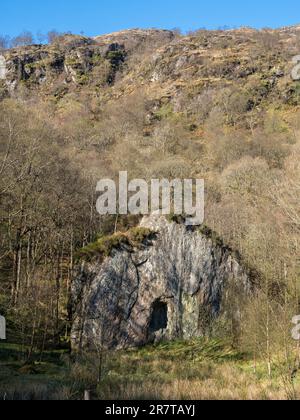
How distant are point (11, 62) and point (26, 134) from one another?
9074cm

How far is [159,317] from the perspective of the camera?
683 inches

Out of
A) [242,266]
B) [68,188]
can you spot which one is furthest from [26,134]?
[242,266]

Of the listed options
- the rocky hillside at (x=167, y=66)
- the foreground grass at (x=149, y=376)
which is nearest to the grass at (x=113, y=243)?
the foreground grass at (x=149, y=376)

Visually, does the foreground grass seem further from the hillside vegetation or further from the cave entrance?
the cave entrance

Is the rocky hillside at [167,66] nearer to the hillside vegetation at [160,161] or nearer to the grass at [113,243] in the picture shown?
the hillside vegetation at [160,161]

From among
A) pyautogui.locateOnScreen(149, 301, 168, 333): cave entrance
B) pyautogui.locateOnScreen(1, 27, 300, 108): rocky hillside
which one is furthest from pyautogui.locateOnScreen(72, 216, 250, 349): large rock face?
pyautogui.locateOnScreen(1, 27, 300, 108): rocky hillside

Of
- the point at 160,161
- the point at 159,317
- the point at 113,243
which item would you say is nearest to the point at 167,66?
the point at 160,161

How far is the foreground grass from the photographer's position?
31.5 ft

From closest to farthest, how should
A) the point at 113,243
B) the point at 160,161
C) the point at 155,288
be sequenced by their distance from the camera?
the point at 113,243, the point at 155,288, the point at 160,161

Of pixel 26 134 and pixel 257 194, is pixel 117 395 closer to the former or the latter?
pixel 26 134

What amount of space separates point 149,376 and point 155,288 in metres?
5.48

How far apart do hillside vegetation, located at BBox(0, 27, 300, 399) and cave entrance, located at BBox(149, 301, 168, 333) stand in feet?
3.69

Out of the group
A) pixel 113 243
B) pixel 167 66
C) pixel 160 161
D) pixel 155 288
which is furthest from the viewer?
pixel 167 66

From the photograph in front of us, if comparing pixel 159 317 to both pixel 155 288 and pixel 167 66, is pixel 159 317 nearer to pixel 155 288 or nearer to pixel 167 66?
pixel 155 288
